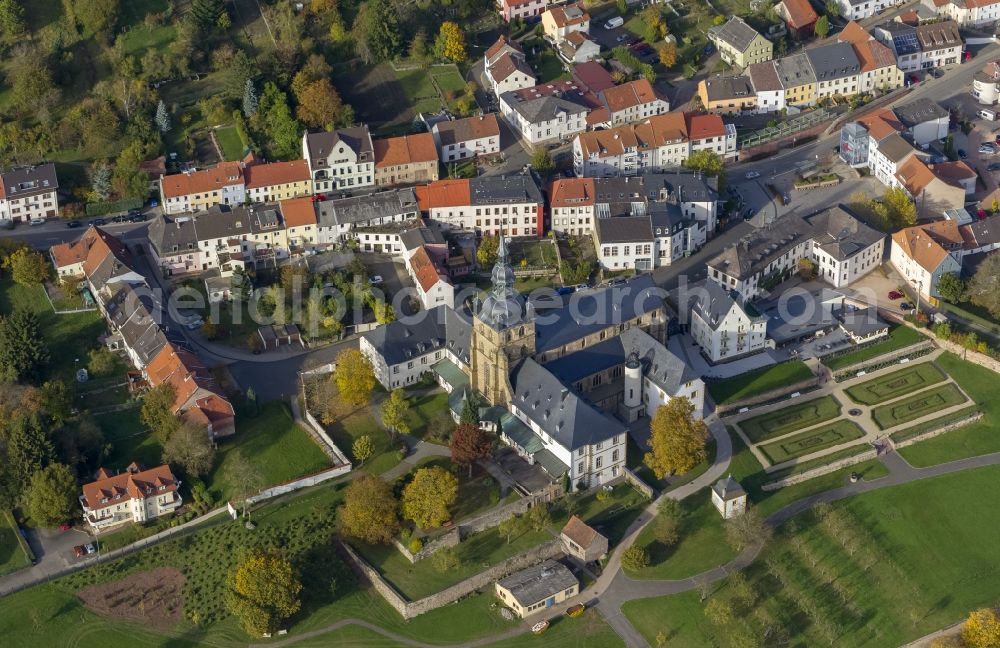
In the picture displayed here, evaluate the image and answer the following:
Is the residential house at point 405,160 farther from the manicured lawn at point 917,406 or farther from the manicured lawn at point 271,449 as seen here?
the manicured lawn at point 917,406

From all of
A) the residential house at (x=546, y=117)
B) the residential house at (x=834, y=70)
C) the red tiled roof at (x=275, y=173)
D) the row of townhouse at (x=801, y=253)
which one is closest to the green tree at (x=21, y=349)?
the red tiled roof at (x=275, y=173)

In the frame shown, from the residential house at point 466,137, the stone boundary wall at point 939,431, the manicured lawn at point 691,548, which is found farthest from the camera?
the residential house at point 466,137

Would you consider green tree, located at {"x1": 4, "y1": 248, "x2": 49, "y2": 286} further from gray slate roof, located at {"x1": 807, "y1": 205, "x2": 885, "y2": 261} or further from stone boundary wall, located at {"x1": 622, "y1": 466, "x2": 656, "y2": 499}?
gray slate roof, located at {"x1": 807, "y1": 205, "x2": 885, "y2": 261}

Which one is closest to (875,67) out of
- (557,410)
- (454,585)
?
(557,410)

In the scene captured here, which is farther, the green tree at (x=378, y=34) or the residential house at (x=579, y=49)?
the residential house at (x=579, y=49)

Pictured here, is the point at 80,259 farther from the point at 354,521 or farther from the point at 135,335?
the point at 354,521

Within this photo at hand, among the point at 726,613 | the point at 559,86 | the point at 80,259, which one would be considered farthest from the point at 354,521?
the point at 559,86

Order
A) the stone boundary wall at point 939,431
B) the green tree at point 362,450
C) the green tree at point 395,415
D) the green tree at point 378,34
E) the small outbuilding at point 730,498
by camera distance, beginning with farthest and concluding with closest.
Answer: the green tree at point 378,34
the stone boundary wall at point 939,431
the green tree at point 395,415
the green tree at point 362,450
the small outbuilding at point 730,498
